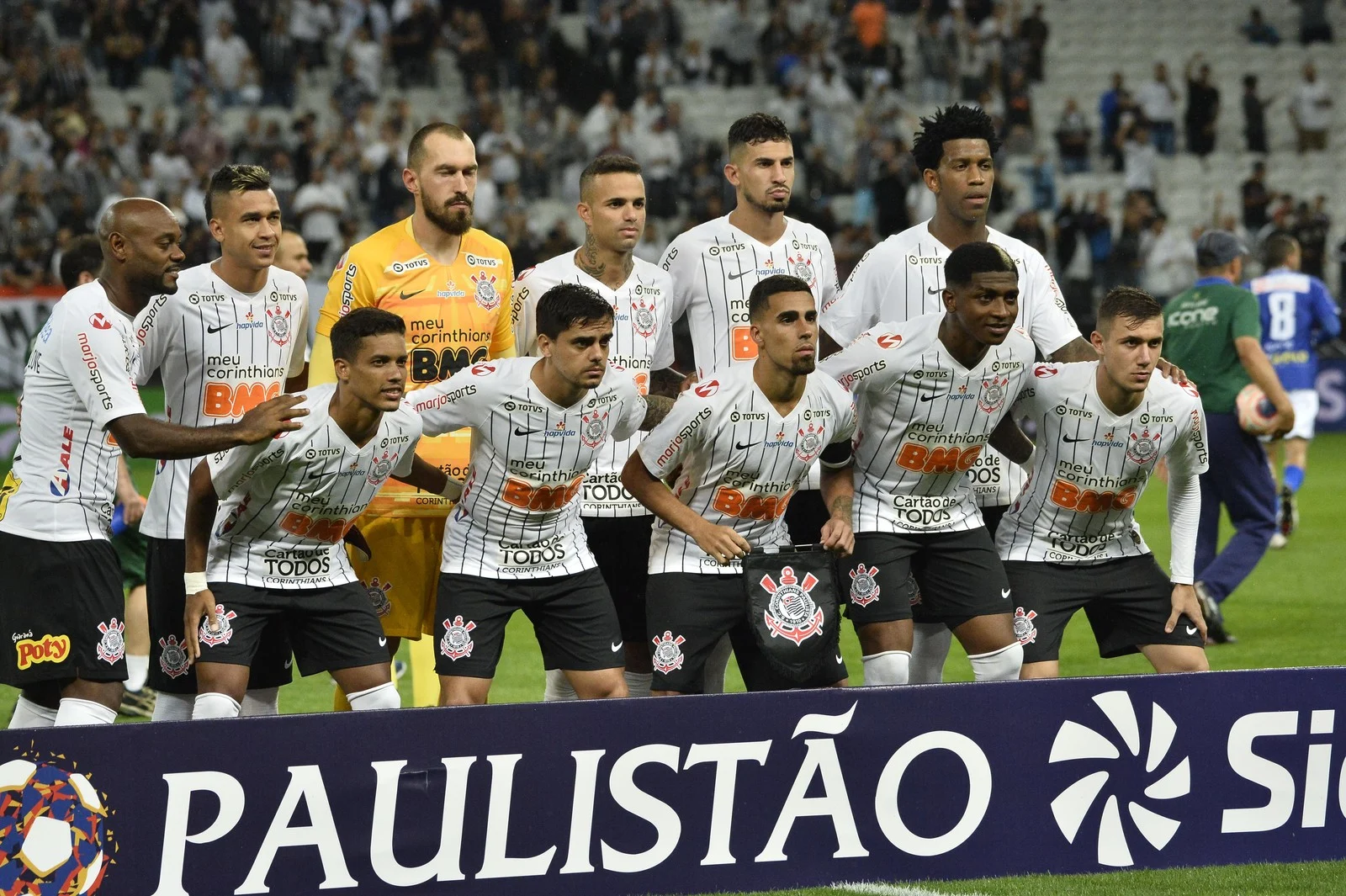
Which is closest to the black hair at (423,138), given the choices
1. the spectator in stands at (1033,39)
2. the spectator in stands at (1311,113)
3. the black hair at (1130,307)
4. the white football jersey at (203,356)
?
the white football jersey at (203,356)

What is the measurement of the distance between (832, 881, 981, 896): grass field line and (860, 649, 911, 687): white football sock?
116 cm

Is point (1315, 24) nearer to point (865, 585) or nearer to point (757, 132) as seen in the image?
point (757, 132)

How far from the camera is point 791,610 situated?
602cm

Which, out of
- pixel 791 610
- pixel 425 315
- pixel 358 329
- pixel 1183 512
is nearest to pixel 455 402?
pixel 358 329

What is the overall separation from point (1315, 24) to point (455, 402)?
2522 centimetres

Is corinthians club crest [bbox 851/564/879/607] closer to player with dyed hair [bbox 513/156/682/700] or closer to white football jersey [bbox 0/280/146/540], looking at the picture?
player with dyed hair [bbox 513/156/682/700]

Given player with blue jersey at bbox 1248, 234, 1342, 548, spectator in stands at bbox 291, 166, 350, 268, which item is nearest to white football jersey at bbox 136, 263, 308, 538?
player with blue jersey at bbox 1248, 234, 1342, 548

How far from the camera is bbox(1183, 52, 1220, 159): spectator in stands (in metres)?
25.7

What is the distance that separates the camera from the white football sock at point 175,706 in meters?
6.15

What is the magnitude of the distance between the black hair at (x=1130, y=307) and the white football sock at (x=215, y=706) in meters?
3.31

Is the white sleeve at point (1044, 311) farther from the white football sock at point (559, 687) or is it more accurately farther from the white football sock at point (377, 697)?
the white football sock at point (377, 697)

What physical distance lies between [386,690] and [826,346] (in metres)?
2.26

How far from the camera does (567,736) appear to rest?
5133mm

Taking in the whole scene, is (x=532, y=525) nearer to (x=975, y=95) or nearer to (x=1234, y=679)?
(x=1234, y=679)
